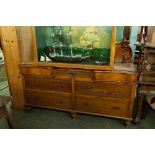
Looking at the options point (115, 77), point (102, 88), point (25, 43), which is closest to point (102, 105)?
point (102, 88)

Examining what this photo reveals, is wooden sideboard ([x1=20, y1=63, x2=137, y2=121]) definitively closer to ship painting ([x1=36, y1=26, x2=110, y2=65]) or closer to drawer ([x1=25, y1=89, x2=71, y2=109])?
drawer ([x1=25, y1=89, x2=71, y2=109])

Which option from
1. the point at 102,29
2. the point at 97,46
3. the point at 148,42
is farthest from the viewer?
the point at 148,42

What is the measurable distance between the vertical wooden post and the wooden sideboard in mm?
128

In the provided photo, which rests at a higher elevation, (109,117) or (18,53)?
(18,53)

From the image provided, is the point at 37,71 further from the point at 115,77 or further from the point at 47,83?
the point at 115,77

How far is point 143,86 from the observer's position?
6.90 ft

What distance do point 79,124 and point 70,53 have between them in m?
0.98

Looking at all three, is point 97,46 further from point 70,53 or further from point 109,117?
point 109,117

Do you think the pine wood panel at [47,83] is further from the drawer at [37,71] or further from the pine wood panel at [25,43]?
the pine wood panel at [25,43]

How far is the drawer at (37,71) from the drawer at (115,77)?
665mm

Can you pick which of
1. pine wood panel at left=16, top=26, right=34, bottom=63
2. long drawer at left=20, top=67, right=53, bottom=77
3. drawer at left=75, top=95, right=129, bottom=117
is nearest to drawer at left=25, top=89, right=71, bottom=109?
drawer at left=75, top=95, right=129, bottom=117
